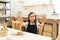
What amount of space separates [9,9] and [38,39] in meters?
3.47

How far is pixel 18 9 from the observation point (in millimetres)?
4523

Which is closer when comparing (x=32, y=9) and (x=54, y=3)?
(x=54, y=3)

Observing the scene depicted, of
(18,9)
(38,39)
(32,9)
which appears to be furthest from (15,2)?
(38,39)

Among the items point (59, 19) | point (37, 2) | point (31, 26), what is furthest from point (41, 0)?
point (31, 26)

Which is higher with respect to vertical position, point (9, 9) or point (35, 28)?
point (9, 9)

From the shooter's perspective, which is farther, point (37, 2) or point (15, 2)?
point (15, 2)

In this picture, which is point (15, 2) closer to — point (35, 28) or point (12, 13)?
point (12, 13)

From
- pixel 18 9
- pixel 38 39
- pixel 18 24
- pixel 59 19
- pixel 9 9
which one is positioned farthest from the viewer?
pixel 9 9

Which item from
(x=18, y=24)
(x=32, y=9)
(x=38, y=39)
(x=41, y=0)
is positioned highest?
(x=41, y=0)

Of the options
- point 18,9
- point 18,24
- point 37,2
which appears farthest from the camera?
point 18,9

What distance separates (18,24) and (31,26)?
285mm

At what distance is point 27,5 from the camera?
430 cm

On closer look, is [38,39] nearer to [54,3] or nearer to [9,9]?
[54,3]

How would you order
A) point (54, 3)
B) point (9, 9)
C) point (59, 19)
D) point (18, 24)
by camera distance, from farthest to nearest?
point (9, 9) → point (54, 3) → point (59, 19) → point (18, 24)
